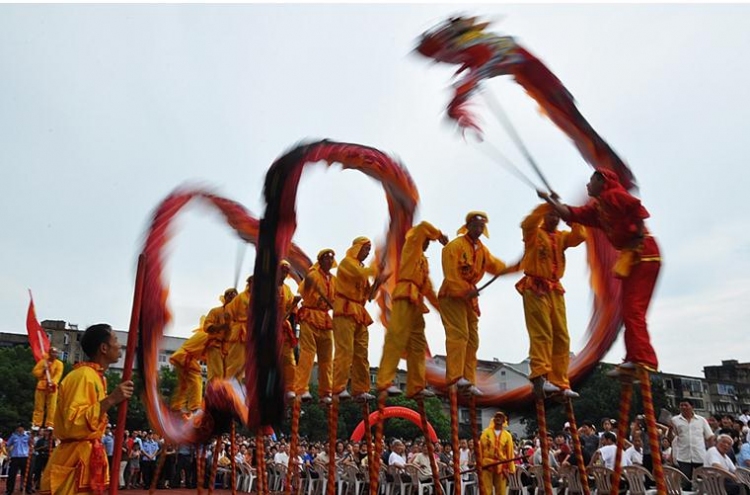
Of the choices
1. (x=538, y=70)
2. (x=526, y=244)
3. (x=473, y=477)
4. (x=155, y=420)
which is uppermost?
(x=538, y=70)

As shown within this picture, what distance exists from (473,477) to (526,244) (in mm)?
9193

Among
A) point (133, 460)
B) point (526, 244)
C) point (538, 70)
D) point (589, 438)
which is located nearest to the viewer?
point (538, 70)

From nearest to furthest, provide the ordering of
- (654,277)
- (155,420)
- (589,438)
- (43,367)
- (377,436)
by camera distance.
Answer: (654,277) < (377,436) < (155,420) < (589,438) < (43,367)

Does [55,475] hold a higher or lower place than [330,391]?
lower

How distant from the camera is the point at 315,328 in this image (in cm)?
892

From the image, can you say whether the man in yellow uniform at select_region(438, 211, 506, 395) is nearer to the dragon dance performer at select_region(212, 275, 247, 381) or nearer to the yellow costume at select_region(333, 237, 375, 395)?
the yellow costume at select_region(333, 237, 375, 395)

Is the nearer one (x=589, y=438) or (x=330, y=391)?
(x=330, y=391)

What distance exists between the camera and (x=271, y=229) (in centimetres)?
698

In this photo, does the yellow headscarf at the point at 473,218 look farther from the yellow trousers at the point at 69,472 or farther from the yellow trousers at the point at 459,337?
the yellow trousers at the point at 69,472

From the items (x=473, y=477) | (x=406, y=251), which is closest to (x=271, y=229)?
(x=406, y=251)

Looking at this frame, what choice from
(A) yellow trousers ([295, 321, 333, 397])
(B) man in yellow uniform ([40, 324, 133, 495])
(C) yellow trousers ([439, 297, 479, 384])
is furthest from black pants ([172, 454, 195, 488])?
(B) man in yellow uniform ([40, 324, 133, 495])

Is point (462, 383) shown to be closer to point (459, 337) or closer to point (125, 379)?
point (459, 337)

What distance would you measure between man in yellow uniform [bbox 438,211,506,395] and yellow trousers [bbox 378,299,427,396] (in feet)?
1.63

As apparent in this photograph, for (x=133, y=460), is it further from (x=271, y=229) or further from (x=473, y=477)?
(x=271, y=229)
